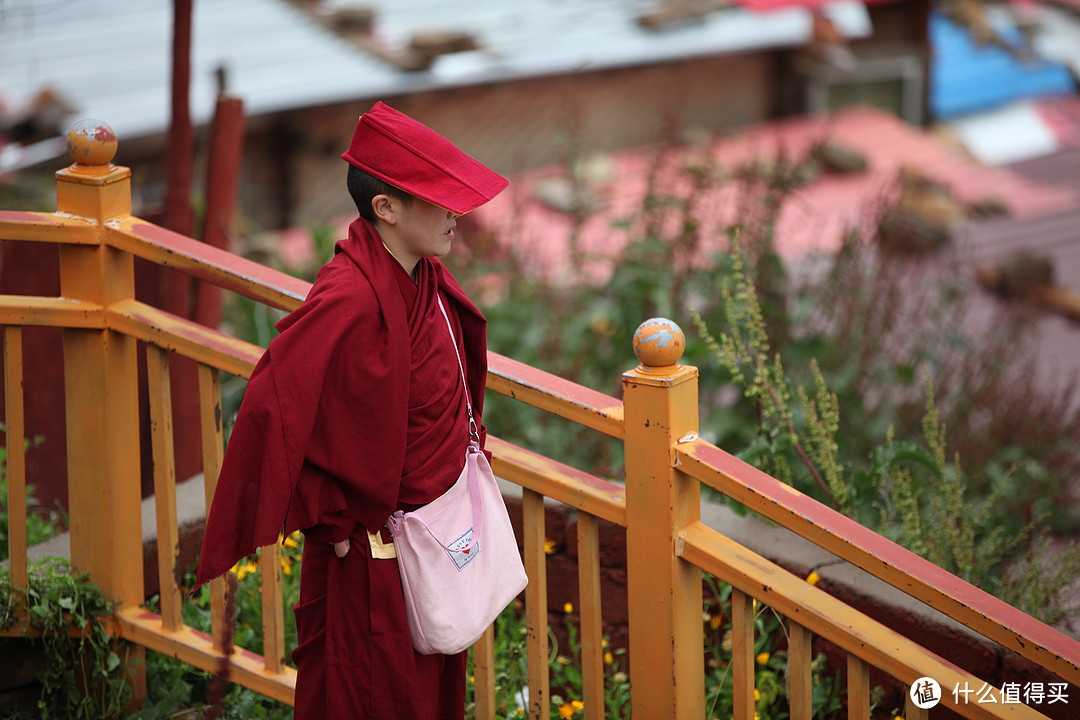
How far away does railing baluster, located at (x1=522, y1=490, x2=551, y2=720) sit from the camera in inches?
93.7

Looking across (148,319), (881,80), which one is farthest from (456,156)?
(881,80)

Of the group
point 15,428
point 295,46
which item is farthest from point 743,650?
point 295,46

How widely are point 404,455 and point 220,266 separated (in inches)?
29.1

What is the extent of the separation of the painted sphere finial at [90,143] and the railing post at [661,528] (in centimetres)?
130

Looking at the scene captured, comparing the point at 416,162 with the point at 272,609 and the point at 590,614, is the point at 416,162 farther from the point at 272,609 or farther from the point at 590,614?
the point at 272,609

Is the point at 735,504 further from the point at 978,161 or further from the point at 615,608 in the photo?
the point at 978,161

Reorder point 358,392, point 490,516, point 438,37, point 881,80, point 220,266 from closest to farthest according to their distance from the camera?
point 358,392, point 490,516, point 220,266, point 438,37, point 881,80

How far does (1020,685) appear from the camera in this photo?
2857 mm

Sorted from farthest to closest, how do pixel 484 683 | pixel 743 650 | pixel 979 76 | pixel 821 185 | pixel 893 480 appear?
pixel 979 76 → pixel 821 185 → pixel 893 480 → pixel 484 683 → pixel 743 650

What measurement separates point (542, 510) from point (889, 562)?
2.36ft

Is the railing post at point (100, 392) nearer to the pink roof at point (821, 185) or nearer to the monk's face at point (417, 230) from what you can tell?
the monk's face at point (417, 230)

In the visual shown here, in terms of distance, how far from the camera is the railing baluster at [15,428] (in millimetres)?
2537

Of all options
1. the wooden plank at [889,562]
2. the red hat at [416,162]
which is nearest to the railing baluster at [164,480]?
the red hat at [416,162]

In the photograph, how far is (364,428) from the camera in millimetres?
1938
